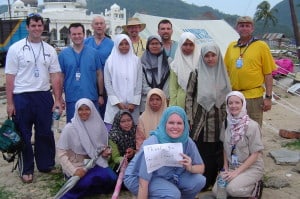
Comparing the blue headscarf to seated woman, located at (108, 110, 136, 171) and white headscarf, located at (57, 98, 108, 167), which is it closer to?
seated woman, located at (108, 110, 136, 171)

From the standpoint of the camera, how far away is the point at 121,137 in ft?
13.5

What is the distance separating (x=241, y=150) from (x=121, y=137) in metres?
1.19

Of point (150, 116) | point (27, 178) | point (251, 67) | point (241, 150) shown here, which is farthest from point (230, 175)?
point (27, 178)

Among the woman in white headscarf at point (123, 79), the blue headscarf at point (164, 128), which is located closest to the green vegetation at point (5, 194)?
the woman in white headscarf at point (123, 79)

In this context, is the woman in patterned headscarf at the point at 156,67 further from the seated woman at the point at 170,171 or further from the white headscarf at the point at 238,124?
the seated woman at the point at 170,171

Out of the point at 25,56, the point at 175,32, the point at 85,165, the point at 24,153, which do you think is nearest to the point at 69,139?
the point at 85,165

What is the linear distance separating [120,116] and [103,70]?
2.41 feet

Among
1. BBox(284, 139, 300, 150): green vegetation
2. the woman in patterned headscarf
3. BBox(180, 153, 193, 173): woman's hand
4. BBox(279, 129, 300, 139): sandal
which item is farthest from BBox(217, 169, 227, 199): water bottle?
BBox(279, 129, 300, 139): sandal

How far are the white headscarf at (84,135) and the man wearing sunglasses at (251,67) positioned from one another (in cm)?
143

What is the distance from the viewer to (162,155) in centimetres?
309

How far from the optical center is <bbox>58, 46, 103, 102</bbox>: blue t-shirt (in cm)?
439

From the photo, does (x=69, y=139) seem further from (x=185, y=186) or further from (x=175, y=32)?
(x=175, y=32)

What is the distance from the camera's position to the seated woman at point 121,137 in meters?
4.11

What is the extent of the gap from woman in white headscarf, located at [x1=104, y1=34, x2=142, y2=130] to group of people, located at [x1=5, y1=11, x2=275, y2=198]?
0.01 m
